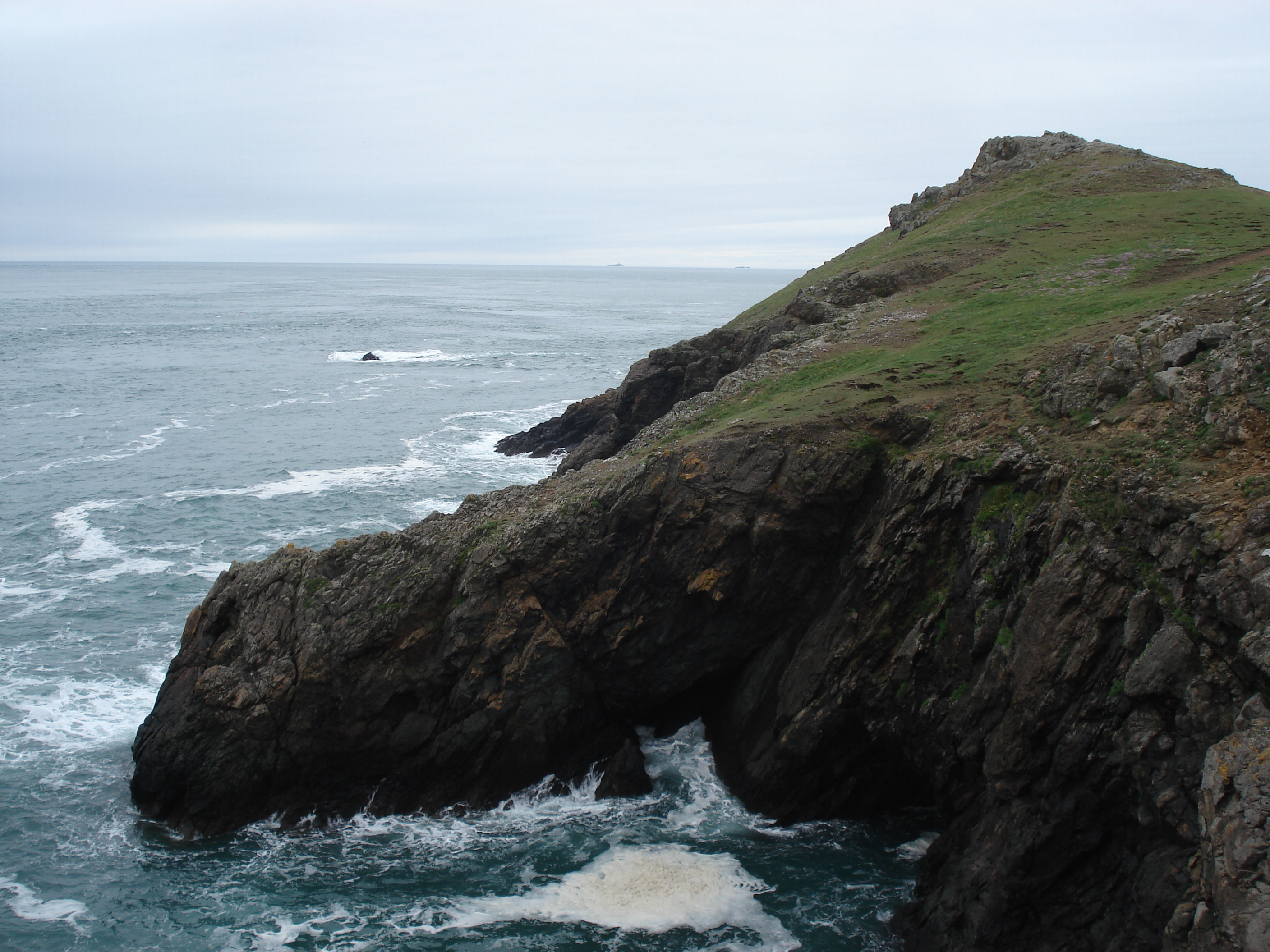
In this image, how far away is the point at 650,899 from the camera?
19.7m

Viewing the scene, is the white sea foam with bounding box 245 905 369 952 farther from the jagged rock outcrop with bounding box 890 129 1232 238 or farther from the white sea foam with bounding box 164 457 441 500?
the jagged rock outcrop with bounding box 890 129 1232 238

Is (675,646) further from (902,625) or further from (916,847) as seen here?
(916,847)

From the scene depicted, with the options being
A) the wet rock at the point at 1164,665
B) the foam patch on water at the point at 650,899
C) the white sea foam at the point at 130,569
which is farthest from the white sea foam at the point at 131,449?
the wet rock at the point at 1164,665

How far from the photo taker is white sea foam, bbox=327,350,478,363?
360ft

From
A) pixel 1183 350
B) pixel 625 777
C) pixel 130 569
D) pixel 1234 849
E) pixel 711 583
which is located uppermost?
pixel 1183 350

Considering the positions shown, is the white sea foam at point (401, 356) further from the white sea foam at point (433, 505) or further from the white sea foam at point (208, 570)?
the white sea foam at point (208, 570)

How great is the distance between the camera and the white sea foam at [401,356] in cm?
10975

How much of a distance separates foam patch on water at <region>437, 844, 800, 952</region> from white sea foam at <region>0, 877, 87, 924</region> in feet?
28.4

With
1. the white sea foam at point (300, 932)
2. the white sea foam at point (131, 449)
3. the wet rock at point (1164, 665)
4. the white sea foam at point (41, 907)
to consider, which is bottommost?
the white sea foam at point (41, 907)

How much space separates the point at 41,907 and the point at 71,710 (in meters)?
9.93

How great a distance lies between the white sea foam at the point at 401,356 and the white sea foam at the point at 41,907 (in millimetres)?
90786

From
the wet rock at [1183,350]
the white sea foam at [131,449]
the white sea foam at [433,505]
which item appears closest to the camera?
the wet rock at [1183,350]

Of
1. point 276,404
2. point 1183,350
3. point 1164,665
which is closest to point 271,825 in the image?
point 1164,665

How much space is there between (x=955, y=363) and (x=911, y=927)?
629 inches
